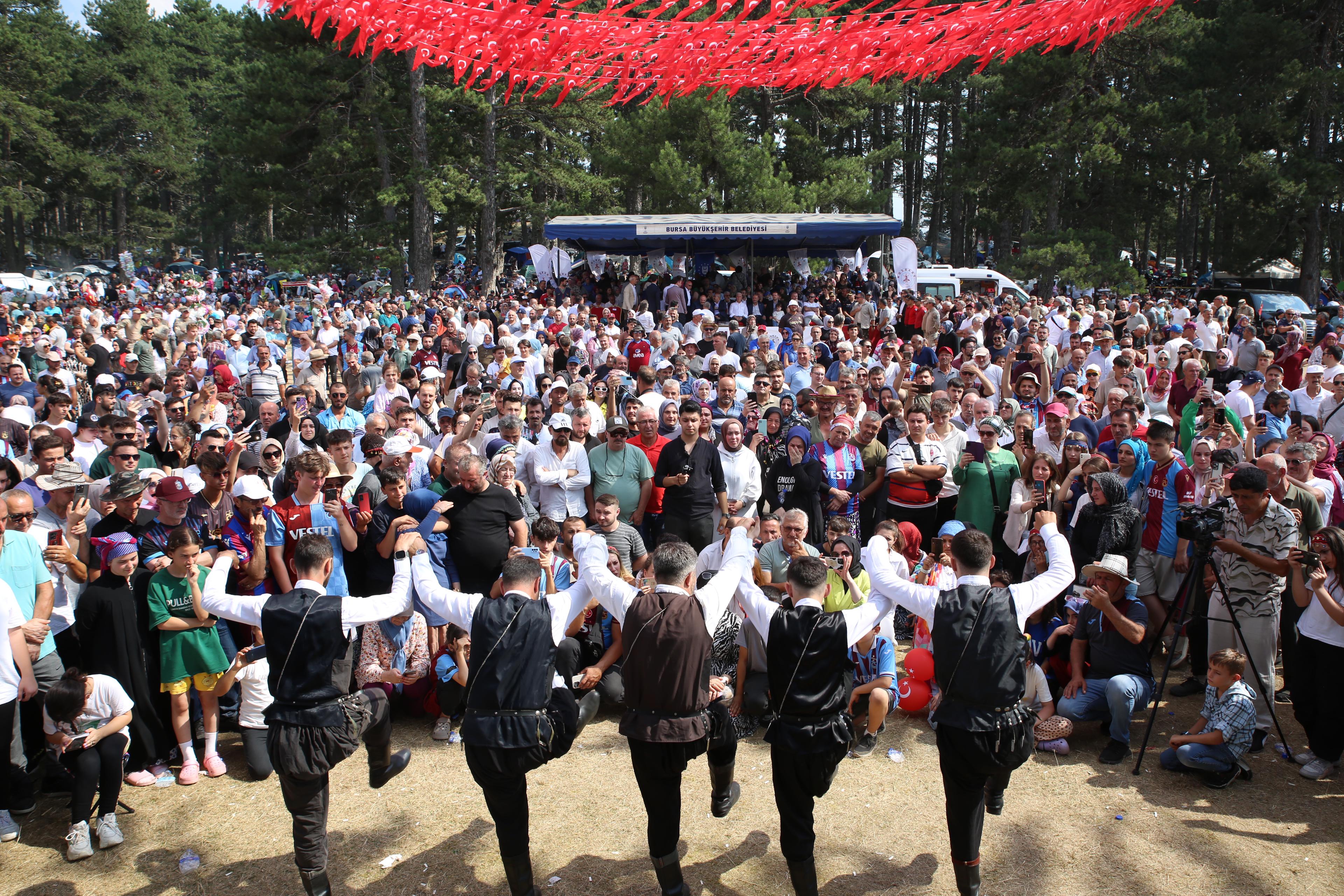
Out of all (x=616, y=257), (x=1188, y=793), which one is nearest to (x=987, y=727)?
(x=1188, y=793)

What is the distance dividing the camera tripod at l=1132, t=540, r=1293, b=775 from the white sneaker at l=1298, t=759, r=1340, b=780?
0.12 m

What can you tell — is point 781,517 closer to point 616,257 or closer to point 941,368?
point 941,368

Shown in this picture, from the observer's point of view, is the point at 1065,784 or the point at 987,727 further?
the point at 1065,784

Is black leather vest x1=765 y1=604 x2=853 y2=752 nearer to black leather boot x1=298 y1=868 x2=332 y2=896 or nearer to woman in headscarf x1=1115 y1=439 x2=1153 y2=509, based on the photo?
black leather boot x1=298 y1=868 x2=332 y2=896

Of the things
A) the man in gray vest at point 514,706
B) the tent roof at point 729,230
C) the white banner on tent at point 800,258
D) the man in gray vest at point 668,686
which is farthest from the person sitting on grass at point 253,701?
the white banner on tent at point 800,258

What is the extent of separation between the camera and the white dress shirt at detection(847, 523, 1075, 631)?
373cm

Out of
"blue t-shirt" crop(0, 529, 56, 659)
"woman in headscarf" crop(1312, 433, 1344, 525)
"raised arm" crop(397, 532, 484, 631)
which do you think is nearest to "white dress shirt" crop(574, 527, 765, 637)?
"raised arm" crop(397, 532, 484, 631)

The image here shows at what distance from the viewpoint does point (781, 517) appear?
19.0 feet

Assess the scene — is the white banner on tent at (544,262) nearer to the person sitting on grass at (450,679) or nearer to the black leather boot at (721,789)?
the person sitting on grass at (450,679)

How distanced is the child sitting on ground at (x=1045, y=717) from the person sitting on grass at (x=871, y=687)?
772 millimetres

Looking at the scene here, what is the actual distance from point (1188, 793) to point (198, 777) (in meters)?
5.37

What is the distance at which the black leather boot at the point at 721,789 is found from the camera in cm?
421

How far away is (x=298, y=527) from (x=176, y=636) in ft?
3.07

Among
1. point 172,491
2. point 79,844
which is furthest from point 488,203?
point 79,844
